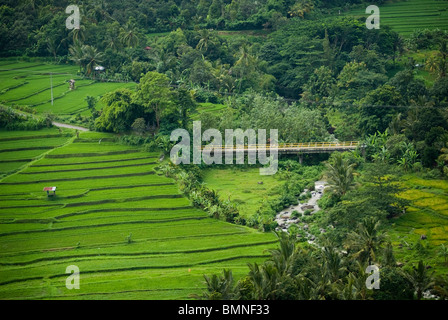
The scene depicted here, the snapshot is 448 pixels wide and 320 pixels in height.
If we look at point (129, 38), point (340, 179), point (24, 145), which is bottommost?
point (340, 179)

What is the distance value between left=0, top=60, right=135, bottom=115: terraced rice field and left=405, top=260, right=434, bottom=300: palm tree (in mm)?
34377

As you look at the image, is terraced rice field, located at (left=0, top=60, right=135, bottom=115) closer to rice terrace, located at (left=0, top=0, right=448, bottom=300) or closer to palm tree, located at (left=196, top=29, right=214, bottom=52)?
rice terrace, located at (left=0, top=0, right=448, bottom=300)

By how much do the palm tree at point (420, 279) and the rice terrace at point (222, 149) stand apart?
6 centimetres

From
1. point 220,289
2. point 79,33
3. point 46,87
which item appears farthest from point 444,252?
point 79,33

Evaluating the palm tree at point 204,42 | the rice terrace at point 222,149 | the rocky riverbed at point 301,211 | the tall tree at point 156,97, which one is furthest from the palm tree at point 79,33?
the rocky riverbed at point 301,211

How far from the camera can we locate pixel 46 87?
60094 millimetres

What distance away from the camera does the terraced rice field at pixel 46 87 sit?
56125mm

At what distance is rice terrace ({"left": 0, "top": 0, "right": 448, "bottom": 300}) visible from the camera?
32.4 metres

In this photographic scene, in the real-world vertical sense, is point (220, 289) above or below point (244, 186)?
below

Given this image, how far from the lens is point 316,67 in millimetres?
65938

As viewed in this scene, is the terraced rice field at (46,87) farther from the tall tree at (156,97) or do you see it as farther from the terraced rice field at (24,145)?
the tall tree at (156,97)

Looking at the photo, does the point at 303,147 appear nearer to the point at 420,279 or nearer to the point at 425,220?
the point at 425,220

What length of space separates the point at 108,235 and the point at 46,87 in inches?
1097

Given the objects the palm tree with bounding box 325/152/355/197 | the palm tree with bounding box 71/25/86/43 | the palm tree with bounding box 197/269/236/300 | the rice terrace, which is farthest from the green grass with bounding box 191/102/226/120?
the palm tree with bounding box 197/269/236/300
